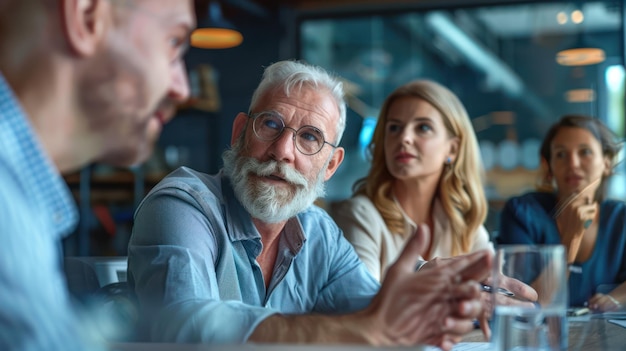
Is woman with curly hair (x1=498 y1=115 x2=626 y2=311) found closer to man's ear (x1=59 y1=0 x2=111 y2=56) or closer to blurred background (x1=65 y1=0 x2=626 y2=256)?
blurred background (x1=65 y1=0 x2=626 y2=256)

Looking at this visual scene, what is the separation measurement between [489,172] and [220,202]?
4.37 meters

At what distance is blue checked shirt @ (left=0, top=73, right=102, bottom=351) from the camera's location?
61 cm

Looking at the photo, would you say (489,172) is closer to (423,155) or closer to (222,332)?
(423,155)

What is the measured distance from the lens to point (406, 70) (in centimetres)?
593

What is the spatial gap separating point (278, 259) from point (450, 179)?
1381mm

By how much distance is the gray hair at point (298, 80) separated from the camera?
5.95 ft

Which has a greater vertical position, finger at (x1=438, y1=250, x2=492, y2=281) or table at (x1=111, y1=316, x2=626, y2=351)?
finger at (x1=438, y1=250, x2=492, y2=281)

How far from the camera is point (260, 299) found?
1654 mm

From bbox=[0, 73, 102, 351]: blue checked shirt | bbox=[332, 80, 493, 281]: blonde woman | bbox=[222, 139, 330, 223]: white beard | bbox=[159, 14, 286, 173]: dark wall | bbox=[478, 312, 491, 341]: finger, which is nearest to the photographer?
bbox=[0, 73, 102, 351]: blue checked shirt

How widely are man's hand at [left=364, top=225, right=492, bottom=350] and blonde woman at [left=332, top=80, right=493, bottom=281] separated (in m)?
1.60

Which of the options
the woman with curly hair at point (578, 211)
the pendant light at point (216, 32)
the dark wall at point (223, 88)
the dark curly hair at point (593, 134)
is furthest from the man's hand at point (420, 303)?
the dark wall at point (223, 88)

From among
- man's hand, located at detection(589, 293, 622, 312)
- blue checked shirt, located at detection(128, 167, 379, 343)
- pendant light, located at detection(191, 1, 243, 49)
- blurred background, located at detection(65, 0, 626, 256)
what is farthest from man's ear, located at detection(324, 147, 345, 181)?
pendant light, located at detection(191, 1, 243, 49)

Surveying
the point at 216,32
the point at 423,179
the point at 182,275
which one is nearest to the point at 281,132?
the point at 182,275

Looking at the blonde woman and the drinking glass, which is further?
the blonde woman
